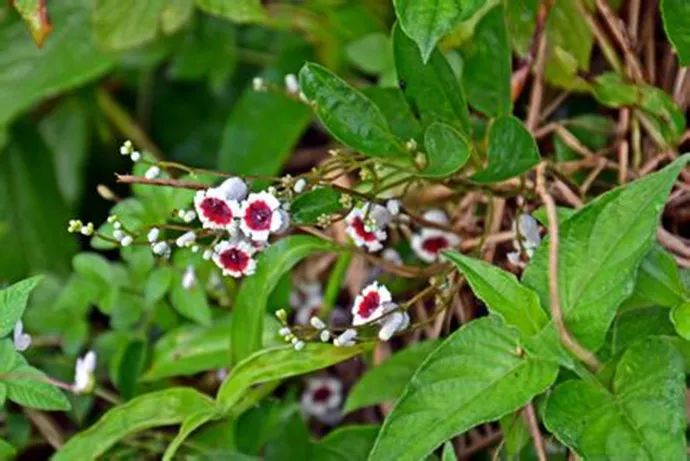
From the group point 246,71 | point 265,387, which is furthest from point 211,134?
point 265,387

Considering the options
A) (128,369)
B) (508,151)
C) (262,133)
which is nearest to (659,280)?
(508,151)

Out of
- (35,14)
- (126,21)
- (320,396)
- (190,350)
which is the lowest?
(320,396)

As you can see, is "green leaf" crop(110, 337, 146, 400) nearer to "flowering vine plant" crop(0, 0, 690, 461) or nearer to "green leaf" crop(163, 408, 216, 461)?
"flowering vine plant" crop(0, 0, 690, 461)

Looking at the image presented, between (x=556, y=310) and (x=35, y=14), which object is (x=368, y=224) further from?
(x=35, y=14)

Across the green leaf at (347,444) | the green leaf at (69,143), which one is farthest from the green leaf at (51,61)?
the green leaf at (347,444)

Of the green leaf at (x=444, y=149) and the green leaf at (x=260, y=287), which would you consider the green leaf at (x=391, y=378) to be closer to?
the green leaf at (x=260, y=287)

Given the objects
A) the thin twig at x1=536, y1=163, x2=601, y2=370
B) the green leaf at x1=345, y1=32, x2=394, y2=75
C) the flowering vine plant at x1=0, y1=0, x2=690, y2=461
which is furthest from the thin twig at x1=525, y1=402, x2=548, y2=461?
the green leaf at x1=345, y1=32, x2=394, y2=75
